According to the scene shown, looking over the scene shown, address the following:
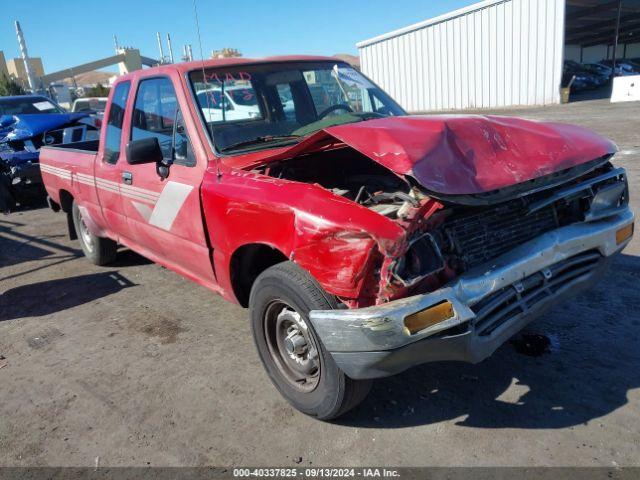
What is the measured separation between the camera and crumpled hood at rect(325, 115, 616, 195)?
2.40m

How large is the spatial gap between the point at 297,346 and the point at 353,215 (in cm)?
91

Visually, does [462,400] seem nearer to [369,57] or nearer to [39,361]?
[39,361]

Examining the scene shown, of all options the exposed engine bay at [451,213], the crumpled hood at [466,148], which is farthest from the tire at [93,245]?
the crumpled hood at [466,148]

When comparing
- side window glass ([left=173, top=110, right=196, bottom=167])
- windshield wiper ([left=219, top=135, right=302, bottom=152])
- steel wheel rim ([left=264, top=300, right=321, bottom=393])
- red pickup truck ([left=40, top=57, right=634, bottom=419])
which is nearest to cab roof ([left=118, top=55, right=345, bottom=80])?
red pickup truck ([left=40, top=57, right=634, bottom=419])

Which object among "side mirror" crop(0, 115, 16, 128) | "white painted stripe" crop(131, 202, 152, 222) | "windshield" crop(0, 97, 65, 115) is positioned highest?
"windshield" crop(0, 97, 65, 115)

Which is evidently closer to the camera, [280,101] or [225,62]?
[225,62]

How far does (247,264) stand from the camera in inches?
129

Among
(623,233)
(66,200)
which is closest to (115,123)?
(66,200)

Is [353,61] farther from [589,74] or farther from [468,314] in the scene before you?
[468,314]

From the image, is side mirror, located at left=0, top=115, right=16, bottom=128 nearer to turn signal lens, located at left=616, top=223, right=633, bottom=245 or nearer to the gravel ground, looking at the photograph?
the gravel ground

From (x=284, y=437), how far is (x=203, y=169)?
1.71 m

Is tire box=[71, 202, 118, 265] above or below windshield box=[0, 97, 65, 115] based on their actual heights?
below

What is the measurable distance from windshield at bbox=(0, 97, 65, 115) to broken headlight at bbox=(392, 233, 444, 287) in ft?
36.6

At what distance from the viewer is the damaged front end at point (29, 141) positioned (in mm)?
9102
